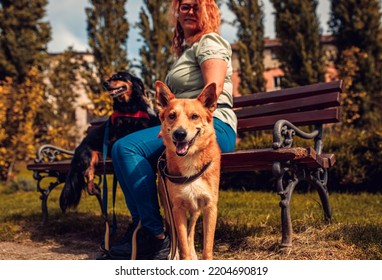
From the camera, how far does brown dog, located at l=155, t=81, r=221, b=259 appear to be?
2.76 metres

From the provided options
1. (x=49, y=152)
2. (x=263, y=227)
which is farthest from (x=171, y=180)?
(x=49, y=152)

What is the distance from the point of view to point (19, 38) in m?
22.5

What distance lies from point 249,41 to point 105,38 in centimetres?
772

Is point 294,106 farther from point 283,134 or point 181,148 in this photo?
point 181,148

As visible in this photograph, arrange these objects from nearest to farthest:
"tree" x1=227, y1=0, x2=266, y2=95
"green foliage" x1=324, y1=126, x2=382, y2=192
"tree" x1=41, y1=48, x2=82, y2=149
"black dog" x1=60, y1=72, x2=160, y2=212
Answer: "black dog" x1=60, y1=72, x2=160, y2=212 → "green foliage" x1=324, y1=126, x2=382, y2=192 → "tree" x1=227, y1=0, x2=266, y2=95 → "tree" x1=41, y1=48, x2=82, y2=149

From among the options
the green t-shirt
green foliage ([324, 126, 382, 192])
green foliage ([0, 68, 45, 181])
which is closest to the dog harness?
the green t-shirt

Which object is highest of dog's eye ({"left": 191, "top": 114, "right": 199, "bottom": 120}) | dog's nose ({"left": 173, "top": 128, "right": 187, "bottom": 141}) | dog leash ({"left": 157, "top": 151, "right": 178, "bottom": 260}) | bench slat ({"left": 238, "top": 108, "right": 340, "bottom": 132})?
bench slat ({"left": 238, "top": 108, "right": 340, "bottom": 132})

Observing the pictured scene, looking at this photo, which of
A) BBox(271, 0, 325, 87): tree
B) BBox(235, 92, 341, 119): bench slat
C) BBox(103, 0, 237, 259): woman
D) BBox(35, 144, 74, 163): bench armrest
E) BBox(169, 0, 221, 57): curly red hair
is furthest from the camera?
BBox(271, 0, 325, 87): tree

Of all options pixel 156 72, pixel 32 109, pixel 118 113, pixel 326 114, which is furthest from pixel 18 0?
pixel 326 114

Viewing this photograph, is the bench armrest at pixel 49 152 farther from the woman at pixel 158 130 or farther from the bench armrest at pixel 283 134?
the bench armrest at pixel 283 134

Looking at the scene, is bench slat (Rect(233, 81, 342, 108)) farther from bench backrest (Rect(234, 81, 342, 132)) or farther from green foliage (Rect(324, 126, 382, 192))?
green foliage (Rect(324, 126, 382, 192))

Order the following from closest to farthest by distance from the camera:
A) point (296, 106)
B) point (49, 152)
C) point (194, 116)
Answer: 1. point (194, 116)
2. point (296, 106)
3. point (49, 152)

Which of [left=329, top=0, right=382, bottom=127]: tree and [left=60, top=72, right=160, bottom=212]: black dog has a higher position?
[left=329, top=0, right=382, bottom=127]: tree

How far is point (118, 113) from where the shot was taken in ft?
14.9
